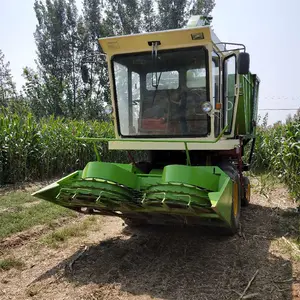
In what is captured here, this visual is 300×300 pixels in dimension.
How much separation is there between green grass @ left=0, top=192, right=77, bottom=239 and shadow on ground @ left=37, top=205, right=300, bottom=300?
4.23 ft

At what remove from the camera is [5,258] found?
3.91 metres

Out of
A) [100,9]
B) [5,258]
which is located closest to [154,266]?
[5,258]

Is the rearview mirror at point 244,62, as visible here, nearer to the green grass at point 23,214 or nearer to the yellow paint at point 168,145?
the yellow paint at point 168,145

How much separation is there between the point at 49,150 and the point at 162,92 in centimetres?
530

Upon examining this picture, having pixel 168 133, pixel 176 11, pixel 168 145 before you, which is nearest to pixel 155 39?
pixel 168 133

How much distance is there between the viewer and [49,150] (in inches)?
360

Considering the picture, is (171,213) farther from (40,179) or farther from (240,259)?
(40,179)

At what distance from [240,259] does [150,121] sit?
6.58 ft

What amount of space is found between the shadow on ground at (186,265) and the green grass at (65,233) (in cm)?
49

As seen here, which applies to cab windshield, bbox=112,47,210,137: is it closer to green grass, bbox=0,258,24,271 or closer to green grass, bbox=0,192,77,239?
green grass, bbox=0,192,77,239

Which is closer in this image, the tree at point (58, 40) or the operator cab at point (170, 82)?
the operator cab at point (170, 82)

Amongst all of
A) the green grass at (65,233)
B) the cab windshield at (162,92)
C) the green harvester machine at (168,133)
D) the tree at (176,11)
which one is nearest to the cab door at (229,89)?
the green harvester machine at (168,133)

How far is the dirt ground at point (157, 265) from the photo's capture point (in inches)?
123

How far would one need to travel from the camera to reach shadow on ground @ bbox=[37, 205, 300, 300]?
3148 mm
